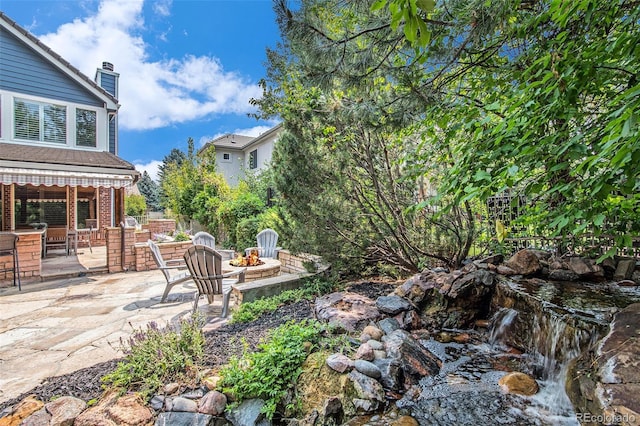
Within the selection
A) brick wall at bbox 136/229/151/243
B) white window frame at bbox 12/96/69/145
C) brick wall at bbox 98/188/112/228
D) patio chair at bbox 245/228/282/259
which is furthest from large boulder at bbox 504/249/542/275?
brick wall at bbox 98/188/112/228

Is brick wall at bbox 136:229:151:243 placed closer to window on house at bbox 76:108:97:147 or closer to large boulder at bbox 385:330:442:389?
window on house at bbox 76:108:97:147

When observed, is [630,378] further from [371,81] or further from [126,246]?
[126,246]

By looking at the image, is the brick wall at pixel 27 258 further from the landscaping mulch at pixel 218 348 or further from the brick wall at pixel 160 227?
the brick wall at pixel 160 227

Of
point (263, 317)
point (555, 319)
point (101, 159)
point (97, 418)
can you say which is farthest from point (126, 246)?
point (555, 319)

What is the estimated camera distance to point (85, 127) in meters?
12.1

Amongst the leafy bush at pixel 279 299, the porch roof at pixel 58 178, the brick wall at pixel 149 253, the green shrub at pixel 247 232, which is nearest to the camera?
the leafy bush at pixel 279 299

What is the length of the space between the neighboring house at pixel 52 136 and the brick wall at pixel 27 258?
1.63 m

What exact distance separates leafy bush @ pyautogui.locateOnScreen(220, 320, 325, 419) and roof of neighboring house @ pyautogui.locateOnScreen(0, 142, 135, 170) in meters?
9.81

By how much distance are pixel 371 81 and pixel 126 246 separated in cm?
846

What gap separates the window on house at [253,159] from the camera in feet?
77.6

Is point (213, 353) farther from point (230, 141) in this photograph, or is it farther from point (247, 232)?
point (230, 141)

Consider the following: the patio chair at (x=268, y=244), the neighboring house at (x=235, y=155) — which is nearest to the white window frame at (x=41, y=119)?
the patio chair at (x=268, y=244)

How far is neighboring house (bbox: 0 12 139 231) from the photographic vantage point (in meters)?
9.37

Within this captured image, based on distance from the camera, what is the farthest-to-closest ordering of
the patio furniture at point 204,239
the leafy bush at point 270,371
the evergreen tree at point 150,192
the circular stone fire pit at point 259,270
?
the evergreen tree at point 150,192
the patio furniture at point 204,239
the circular stone fire pit at point 259,270
the leafy bush at point 270,371
